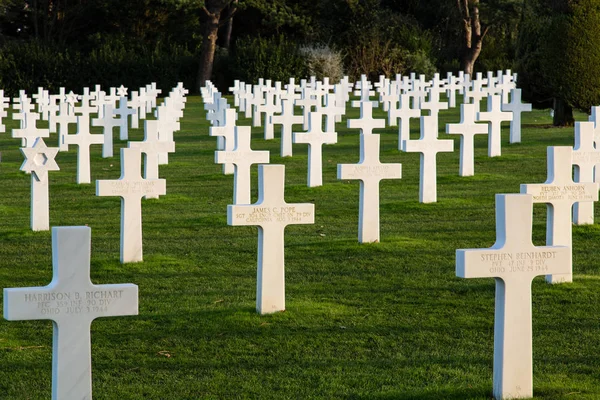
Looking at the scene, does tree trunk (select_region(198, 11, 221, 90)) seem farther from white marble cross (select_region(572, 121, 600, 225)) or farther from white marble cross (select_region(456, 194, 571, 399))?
white marble cross (select_region(456, 194, 571, 399))

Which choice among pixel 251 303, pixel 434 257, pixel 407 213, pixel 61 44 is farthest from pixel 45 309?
pixel 61 44

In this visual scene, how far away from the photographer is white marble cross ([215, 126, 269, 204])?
1145 cm

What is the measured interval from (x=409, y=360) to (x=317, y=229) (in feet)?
16.3

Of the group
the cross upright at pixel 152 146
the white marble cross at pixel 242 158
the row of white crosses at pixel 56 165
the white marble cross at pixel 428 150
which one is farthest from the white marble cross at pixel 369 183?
the cross upright at pixel 152 146

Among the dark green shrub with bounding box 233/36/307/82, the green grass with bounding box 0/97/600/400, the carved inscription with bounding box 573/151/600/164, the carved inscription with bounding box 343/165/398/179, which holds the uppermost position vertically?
the dark green shrub with bounding box 233/36/307/82

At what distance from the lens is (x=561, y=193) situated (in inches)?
310

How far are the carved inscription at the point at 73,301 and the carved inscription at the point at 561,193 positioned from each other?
3.80m

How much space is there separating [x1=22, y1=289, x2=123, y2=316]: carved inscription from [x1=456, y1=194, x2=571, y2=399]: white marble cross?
5.41 feet

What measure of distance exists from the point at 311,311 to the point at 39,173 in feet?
14.0

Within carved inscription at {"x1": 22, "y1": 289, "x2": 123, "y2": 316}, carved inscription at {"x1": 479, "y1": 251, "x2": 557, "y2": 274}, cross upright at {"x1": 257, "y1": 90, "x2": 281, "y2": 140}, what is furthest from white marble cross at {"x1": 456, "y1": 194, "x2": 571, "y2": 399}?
cross upright at {"x1": 257, "y1": 90, "x2": 281, "y2": 140}

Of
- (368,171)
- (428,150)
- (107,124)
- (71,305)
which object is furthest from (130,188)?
(107,124)

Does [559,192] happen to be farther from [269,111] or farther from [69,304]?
[269,111]

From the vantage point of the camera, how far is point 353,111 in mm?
30656

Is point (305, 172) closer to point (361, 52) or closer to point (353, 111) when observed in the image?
point (353, 111)
